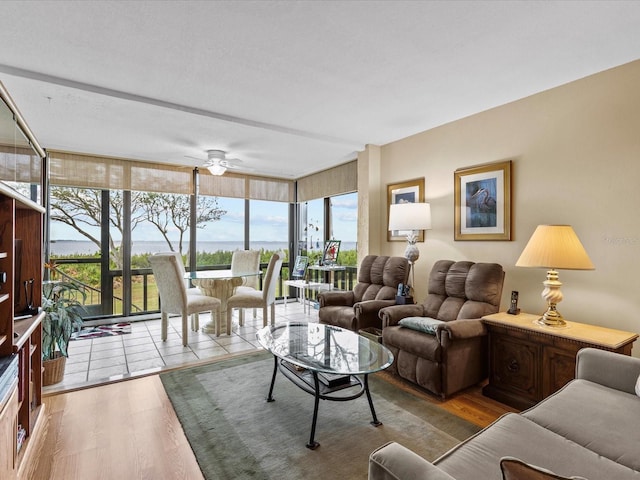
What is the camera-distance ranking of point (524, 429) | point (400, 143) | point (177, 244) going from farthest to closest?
point (177, 244) < point (400, 143) < point (524, 429)

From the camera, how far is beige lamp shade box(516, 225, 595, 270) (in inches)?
90.8

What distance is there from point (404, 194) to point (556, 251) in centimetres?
207

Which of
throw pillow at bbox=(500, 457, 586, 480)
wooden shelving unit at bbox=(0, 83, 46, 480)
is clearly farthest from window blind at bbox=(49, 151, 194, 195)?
throw pillow at bbox=(500, 457, 586, 480)

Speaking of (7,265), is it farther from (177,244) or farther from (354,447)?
(177,244)

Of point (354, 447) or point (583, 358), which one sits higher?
point (583, 358)

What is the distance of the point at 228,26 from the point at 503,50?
181 cm

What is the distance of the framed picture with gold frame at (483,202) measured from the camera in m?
3.14

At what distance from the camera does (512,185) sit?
10.2ft

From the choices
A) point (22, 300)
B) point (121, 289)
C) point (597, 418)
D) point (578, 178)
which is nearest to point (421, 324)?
point (597, 418)

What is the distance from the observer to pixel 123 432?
7.22 ft

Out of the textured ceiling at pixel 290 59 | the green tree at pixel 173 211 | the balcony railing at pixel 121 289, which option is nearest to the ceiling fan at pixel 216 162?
the textured ceiling at pixel 290 59

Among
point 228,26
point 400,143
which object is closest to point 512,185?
point 400,143

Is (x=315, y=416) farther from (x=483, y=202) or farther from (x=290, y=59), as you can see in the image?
(x=483, y=202)

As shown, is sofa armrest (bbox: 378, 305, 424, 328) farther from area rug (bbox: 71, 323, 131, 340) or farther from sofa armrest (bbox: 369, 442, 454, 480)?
area rug (bbox: 71, 323, 131, 340)
